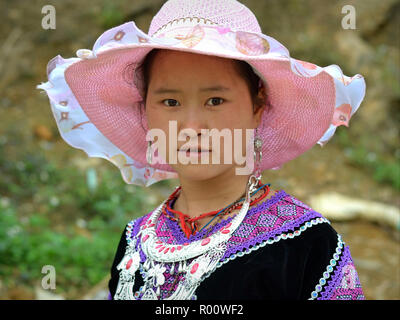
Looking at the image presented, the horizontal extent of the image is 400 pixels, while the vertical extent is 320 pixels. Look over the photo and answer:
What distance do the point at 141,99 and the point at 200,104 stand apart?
522 millimetres

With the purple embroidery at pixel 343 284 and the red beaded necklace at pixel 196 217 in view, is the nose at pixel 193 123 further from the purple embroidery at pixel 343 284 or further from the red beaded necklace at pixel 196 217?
the purple embroidery at pixel 343 284

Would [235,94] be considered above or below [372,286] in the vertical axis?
above

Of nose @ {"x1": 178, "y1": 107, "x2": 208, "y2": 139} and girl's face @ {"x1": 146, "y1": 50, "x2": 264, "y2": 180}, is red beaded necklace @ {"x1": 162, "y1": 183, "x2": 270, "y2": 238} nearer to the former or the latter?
girl's face @ {"x1": 146, "y1": 50, "x2": 264, "y2": 180}

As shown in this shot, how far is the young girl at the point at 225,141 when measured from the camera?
148 cm

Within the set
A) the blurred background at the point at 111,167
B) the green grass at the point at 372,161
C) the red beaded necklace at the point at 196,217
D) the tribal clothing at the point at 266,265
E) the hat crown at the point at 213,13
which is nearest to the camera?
the tribal clothing at the point at 266,265

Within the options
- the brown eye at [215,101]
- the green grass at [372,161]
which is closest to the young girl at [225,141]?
the brown eye at [215,101]

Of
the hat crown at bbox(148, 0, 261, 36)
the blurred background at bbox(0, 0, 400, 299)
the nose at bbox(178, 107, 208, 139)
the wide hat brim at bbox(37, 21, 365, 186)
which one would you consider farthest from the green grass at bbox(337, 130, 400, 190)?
the nose at bbox(178, 107, 208, 139)

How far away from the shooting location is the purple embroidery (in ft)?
4.80

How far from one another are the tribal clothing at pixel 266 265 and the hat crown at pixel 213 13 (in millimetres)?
584

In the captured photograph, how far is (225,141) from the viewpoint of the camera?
156 centimetres
